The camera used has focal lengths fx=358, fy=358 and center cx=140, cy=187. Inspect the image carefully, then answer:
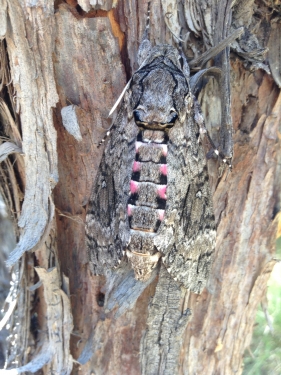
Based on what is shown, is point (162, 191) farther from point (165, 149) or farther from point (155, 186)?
point (165, 149)

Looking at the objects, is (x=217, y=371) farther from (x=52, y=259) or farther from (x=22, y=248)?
(x=22, y=248)

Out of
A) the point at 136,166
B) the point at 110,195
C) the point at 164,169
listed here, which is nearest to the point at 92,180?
the point at 110,195

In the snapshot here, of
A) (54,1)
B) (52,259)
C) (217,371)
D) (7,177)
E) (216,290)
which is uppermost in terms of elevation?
(54,1)

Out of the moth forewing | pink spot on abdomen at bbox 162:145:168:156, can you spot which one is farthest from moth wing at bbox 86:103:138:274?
pink spot on abdomen at bbox 162:145:168:156

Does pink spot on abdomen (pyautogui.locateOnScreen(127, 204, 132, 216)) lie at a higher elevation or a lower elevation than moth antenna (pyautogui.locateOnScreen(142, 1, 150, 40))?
lower

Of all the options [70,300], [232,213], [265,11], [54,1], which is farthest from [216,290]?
[54,1]

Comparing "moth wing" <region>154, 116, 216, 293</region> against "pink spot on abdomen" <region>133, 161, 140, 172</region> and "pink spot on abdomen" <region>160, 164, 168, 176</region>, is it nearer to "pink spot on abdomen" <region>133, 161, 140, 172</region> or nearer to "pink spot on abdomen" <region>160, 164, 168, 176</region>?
"pink spot on abdomen" <region>160, 164, 168, 176</region>

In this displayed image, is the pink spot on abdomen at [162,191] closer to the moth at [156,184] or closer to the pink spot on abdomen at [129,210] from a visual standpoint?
the moth at [156,184]

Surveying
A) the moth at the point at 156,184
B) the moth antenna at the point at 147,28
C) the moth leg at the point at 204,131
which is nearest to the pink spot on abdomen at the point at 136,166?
the moth at the point at 156,184
